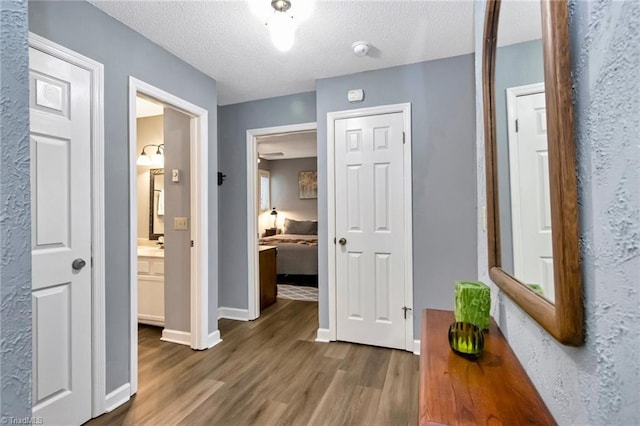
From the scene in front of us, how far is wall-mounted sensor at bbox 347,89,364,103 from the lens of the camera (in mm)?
2763

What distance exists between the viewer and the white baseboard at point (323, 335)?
9.39 ft

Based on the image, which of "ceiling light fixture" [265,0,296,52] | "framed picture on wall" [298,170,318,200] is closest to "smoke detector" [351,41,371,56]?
"ceiling light fixture" [265,0,296,52]

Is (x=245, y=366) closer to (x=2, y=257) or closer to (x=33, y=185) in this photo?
(x=33, y=185)

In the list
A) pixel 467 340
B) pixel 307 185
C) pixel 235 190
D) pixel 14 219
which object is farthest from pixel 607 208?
pixel 307 185

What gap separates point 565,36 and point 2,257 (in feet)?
3.95

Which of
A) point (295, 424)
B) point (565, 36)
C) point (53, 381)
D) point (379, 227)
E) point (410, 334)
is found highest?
point (565, 36)

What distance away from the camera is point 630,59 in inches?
15.3

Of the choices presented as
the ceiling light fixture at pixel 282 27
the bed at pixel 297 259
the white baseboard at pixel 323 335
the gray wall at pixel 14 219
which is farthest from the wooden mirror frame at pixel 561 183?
the bed at pixel 297 259

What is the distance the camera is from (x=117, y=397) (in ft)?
6.32

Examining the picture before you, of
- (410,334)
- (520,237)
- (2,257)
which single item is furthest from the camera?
(410,334)

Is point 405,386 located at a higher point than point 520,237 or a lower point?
lower

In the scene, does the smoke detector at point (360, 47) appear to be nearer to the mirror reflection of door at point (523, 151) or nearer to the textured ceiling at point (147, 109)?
the mirror reflection of door at point (523, 151)

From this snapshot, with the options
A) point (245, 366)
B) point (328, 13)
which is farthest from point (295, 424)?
point (328, 13)

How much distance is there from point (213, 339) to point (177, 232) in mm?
1058
